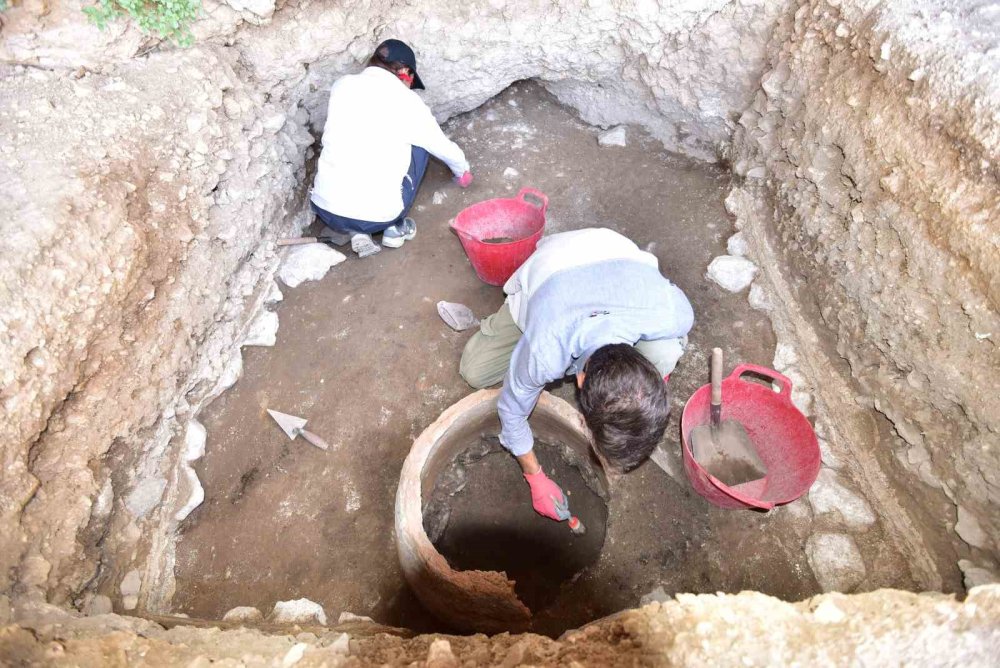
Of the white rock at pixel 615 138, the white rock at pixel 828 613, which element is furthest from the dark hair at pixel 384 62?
the white rock at pixel 828 613

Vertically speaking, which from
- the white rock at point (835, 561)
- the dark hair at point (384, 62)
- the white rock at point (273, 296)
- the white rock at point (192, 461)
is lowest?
the white rock at point (192, 461)

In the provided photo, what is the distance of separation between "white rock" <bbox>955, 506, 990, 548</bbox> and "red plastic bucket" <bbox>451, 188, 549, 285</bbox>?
2.10m

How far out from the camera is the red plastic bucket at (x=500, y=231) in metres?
2.80

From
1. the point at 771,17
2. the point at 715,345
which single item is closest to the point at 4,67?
the point at 715,345

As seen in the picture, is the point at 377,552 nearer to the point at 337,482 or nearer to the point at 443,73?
the point at 337,482

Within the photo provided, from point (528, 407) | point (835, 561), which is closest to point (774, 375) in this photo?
point (835, 561)

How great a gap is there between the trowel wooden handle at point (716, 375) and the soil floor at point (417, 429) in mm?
370

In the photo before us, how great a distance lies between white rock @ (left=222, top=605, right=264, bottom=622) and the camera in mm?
2121

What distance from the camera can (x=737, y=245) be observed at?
3098 mm

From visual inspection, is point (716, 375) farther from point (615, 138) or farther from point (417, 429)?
point (615, 138)

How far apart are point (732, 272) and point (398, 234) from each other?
2025 millimetres

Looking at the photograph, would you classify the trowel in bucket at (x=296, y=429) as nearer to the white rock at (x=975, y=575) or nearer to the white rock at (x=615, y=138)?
the white rock at (x=975, y=575)

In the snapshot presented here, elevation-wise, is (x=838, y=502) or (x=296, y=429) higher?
(x=838, y=502)

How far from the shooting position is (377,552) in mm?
2334
